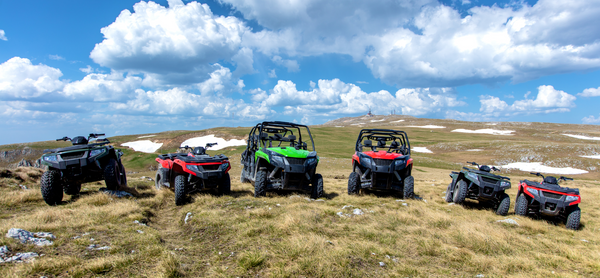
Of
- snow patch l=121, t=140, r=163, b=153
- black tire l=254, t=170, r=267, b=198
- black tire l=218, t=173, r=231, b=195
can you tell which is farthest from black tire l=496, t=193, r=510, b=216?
snow patch l=121, t=140, r=163, b=153

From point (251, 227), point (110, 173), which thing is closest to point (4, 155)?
point (110, 173)

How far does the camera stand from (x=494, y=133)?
68.7 metres

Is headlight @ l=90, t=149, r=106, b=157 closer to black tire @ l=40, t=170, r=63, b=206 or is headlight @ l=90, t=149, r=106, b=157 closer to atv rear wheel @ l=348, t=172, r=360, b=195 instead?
black tire @ l=40, t=170, r=63, b=206

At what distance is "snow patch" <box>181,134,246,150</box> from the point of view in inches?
1658

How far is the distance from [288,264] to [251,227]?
1.74 meters

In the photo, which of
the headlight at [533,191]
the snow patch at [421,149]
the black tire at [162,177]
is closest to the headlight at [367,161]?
the headlight at [533,191]

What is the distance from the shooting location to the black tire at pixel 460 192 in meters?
9.38

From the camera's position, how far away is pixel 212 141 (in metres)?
44.6

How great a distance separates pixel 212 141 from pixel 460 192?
40.0 m

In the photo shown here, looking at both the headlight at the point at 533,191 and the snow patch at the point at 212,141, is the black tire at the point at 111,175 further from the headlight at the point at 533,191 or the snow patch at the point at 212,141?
the snow patch at the point at 212,141

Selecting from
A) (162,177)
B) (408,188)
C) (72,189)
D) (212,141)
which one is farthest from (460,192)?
(212,141)

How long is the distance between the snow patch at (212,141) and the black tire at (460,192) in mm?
34551

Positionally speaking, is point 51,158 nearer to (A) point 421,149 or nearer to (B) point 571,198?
(B) point 571,198

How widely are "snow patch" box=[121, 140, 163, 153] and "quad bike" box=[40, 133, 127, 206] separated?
38003 mm
